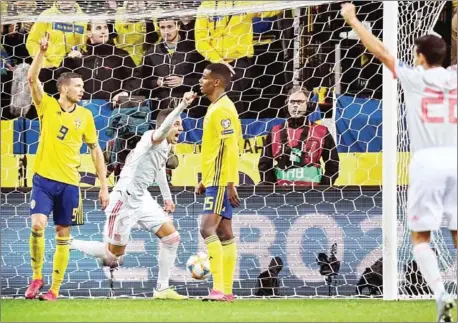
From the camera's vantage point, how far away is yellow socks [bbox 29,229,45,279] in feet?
31.1

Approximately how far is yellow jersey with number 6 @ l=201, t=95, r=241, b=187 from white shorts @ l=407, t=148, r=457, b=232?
2.03 metres

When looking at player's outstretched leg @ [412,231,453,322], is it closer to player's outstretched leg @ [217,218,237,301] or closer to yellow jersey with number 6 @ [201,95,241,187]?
yellow jersey with number 6 @ [201,95,241,187]

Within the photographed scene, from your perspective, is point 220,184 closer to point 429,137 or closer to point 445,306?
point 429,137

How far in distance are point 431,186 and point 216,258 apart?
2328 mm

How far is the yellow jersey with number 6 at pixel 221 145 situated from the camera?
9.22 m

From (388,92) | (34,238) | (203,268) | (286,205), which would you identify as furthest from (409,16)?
(34,238)

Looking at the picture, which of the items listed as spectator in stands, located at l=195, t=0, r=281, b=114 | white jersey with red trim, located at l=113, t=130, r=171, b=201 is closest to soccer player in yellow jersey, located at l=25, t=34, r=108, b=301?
white jersey with red trim, located at l=113, t=130, r=171, b=201

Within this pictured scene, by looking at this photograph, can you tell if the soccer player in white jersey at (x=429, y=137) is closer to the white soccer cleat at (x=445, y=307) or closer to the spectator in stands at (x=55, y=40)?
the white soccer cleat at (x=445, y=307)

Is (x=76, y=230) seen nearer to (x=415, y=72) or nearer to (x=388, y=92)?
(x=388, y=92)

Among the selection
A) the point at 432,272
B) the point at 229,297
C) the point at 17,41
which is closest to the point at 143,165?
the point at 229,297

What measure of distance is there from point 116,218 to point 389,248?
2.20 meters

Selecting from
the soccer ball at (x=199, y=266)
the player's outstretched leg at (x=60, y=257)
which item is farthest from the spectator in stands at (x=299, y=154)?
the player's outstretched leg at (x=60, y=257)

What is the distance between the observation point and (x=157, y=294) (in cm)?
990

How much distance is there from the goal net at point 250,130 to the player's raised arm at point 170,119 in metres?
0.85
